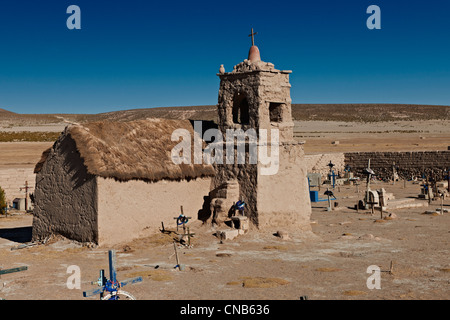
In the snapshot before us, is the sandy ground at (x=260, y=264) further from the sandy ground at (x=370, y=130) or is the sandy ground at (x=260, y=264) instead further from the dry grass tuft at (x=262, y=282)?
the sandy ground at (x=370, y=130)

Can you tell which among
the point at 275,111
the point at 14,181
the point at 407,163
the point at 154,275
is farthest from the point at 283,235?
the point at 407,163

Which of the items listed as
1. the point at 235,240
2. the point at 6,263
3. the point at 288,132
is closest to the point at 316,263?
the point at 235,240

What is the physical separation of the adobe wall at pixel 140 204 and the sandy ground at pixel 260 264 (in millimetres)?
492

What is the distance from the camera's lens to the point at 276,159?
67.0 ft

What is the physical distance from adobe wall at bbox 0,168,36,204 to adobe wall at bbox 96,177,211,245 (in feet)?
48.8

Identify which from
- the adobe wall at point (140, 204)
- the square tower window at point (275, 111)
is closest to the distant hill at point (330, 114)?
the square tower window at point (275, 111)

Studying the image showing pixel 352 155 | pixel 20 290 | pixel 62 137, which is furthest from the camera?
pixel 352 155

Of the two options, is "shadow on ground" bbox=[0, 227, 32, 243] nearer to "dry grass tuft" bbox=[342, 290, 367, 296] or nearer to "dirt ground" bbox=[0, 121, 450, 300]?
"dirt ground" bbox=[0, 121, 450, 300]

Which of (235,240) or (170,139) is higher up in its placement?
(170,139)

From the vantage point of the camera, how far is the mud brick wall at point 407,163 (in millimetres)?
42094

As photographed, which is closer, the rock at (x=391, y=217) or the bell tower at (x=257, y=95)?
the bell tower at (x=257, y=95)
